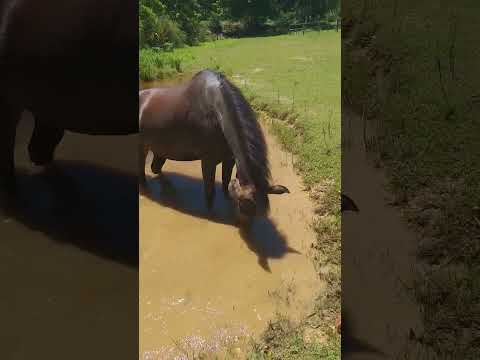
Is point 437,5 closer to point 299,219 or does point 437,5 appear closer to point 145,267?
point 299,219

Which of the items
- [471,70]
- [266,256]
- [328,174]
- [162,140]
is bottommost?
[266,256]

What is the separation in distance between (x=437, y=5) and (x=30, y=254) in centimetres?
530

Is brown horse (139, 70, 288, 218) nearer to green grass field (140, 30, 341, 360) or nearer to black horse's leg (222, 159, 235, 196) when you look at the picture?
black horse's leg (222, 159, 235, 196)

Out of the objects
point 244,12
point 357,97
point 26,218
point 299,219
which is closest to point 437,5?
point 357,97

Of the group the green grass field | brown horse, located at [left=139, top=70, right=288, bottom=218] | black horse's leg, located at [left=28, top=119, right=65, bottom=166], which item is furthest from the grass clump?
black horse's leg, located at [left=28, top=119, right=65, bottom=166]

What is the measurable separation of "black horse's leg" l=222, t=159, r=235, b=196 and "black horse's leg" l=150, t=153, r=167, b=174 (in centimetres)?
53

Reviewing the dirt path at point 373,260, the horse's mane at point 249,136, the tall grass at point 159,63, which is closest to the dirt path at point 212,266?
the horse's mane at point 249,136

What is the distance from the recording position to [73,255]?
12.1 ft

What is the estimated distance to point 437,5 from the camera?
5.96 metres

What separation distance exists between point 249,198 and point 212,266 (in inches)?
23.1

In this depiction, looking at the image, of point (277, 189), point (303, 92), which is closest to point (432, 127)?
point (303, 92)

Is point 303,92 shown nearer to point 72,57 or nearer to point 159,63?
point 159,63

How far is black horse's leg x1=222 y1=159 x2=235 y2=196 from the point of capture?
3.85 metres

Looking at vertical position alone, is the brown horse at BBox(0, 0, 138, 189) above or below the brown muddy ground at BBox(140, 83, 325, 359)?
above
